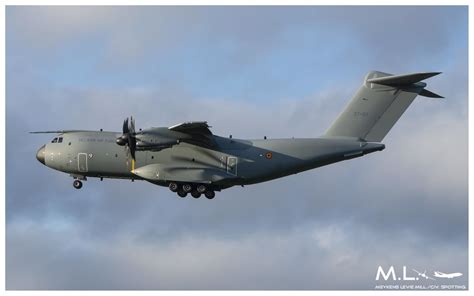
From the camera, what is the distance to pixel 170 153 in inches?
1449

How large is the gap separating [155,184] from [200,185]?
1.74 m

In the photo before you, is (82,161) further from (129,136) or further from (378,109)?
(378,109)

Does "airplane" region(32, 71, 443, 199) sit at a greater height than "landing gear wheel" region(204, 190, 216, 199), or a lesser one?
greater

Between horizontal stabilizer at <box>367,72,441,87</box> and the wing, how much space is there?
256 inches

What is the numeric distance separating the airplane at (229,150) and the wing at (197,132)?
4 centimetres

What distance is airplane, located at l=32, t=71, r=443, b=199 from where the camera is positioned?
120ft

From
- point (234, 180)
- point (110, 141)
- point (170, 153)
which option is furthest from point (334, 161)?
point (110, 141)

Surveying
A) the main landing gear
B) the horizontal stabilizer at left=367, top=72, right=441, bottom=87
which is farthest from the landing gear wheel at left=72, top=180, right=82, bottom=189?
the horizontal stabilizer at left=367, top=72, right=441, bottom=87

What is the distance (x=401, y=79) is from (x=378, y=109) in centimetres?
142

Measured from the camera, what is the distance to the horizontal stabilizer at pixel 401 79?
36178 mm

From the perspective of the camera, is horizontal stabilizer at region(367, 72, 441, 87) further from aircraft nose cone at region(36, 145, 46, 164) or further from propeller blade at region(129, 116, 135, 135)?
aircraft nose cone at region(36, 145, 46, 164)

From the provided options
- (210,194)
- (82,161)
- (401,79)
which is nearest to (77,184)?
(82,161)

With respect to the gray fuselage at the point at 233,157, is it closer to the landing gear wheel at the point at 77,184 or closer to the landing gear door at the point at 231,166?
the landing gear door at the point at 231,166

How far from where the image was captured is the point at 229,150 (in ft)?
121
